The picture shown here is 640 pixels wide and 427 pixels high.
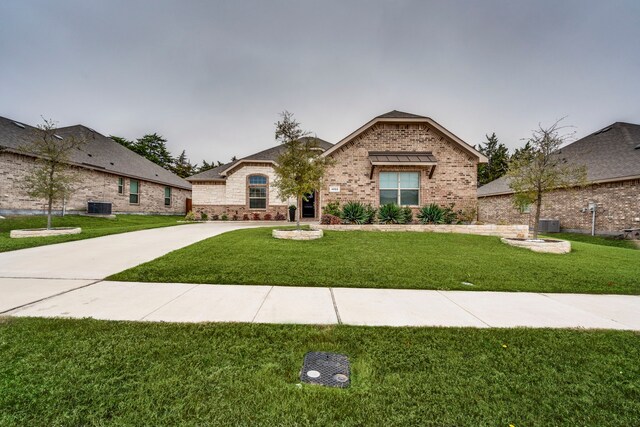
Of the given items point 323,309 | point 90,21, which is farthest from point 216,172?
point 323,309

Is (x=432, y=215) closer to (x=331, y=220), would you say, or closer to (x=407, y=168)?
(x=407, y=168)

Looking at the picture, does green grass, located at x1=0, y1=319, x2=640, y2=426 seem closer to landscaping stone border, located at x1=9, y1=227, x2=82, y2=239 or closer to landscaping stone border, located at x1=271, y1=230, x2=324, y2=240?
landscaping stone border, located at x1=271, y1=230, x2=324, y2=240

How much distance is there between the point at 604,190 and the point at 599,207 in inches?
38.0

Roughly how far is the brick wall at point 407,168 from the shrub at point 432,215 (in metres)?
0.89

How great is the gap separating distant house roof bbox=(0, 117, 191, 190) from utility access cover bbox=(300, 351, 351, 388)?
15662 millimetres

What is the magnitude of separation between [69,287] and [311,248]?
525 centimetres

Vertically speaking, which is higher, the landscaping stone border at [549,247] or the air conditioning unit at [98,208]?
the air conditioning unit at [98,208]

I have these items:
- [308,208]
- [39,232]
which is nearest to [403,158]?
[308,208]

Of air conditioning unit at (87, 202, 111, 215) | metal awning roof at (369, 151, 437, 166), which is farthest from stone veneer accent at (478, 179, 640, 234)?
air conditioning unit at (87, 202, 111, 215)

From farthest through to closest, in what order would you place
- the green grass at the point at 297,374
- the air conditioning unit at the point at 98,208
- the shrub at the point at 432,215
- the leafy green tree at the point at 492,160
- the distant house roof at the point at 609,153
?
1. the leafy green tree at the point at 492,160
2. the air conditioning unit at the point at 98,208
3. the distant house roof at the point at 609,153
4. the shrub at the point at 432,215
5. the green grass at the point at 297,374

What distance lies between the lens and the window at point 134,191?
Result: 20.5 m

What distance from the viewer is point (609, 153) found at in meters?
15.4

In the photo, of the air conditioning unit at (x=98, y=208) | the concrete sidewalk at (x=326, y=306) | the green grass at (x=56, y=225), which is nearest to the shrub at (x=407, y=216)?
the concrete sidewalk at (x=326, y=306)

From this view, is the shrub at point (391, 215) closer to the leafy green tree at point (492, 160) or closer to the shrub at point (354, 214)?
the shrub at point (354, 214)
